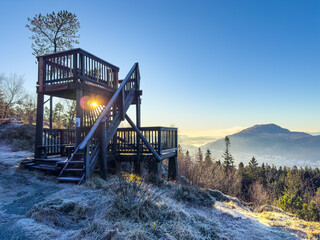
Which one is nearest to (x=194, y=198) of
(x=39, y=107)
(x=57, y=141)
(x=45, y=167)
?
(x=45, y=167)

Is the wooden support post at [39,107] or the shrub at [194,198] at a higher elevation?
the wooden support post at [39,107]

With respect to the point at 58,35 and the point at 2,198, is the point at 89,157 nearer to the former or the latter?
the point at 2,198

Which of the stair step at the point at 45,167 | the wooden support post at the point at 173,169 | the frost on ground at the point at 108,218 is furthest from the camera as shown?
the wooden support post at the point at 173,169

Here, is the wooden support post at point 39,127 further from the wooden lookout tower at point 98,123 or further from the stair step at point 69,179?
the stair step at point 69,179

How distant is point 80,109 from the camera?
262 inches

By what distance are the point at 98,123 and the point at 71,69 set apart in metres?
3.16

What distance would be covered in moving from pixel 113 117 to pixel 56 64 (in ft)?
10.8

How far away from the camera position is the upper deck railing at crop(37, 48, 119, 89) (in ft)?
22.9

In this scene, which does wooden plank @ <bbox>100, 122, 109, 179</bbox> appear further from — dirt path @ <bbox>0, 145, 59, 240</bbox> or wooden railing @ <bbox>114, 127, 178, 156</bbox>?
wooden railing @ <bbox>114, 127, 178, 156</bbox>

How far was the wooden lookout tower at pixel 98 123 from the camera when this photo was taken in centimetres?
622

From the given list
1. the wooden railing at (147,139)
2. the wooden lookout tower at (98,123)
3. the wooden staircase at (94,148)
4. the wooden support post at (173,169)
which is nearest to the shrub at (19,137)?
the wooden lookout tower at (98,123)

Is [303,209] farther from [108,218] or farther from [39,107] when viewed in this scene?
[39,107]

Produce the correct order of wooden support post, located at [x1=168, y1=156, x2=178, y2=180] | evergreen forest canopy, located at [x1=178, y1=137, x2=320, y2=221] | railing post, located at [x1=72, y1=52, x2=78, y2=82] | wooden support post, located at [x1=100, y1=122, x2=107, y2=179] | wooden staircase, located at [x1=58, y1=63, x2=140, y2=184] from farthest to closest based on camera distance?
evergreen forest canopy, located at [x1=178, y1=137, x2=320, y2=221] → wooden support post, located at [x1=168, y1=156, x2=178, y2=180] → railing post, located at [x1=72, y1=52, x2=78, y2=82] → wooden support post, located at [x1=100, y1=122, x2=107, y2=179] → wooden staircase, located at [x1=58, y1=63, x2=140, y2=184]

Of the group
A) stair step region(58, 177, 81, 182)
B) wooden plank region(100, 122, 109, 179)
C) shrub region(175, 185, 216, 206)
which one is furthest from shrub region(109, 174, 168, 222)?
wooden plank region(100, 122, 109, 179)
